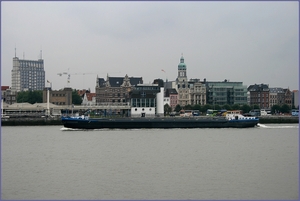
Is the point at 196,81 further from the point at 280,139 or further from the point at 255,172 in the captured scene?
the point at 255,172

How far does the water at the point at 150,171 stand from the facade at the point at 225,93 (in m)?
81.1

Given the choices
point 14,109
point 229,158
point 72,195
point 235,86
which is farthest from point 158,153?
point 235,86

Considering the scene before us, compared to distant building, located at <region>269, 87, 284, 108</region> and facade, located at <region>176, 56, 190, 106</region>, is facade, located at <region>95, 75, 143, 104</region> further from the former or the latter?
distant building, located at <region>269, 87, 284, 108</region>

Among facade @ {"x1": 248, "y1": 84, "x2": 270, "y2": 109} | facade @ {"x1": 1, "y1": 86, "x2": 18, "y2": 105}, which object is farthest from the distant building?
facade @ {"x1": 1, "y1": 86, "x2": 18, "y2": 105}

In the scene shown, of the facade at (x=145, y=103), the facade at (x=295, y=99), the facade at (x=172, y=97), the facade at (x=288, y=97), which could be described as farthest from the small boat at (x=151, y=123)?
the facade at (x=288, y=97)

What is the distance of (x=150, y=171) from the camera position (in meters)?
31.4

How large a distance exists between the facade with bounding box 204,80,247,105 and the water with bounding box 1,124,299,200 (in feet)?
266

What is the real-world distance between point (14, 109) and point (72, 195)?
88.1 meters

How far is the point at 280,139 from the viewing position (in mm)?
52281

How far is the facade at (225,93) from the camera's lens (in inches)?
5079

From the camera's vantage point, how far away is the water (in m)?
25.6

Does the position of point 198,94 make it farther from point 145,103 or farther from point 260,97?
point 145,103

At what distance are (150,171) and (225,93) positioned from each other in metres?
99.6

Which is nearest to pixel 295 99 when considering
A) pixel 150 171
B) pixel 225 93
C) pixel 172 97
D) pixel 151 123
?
pixel 225 93
